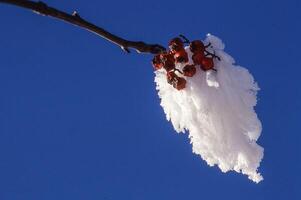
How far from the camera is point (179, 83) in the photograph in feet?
9.52

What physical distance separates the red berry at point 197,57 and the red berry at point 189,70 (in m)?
0.04

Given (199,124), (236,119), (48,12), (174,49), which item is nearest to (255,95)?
(236,119)

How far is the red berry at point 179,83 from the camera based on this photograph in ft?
9.49

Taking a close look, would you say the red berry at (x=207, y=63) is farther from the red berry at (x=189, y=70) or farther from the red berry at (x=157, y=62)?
the red berry at (x=157, y=62)

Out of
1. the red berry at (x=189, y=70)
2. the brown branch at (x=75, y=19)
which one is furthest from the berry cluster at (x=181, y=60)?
the brown branch at (x=75, y=19)

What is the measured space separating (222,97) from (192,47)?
0.35 m

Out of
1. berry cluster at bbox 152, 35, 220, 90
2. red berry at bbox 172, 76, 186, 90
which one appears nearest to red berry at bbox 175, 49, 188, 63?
berry cluster at bbox 152, 35, 220, 90

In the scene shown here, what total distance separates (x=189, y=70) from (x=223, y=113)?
0.34m

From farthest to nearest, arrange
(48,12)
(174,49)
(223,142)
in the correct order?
1. (223,142)
2. (174,49)
3. (48,12)

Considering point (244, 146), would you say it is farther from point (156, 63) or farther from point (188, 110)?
point (156, 63)

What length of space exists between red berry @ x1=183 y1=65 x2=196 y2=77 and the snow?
0.05 m

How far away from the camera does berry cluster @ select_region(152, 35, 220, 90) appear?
2.84 metres

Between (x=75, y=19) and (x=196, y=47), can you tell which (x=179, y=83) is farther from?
(x=75, y=19)

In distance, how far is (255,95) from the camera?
3025 mm
